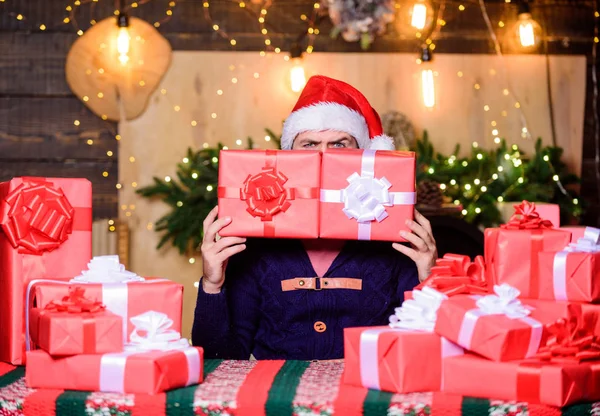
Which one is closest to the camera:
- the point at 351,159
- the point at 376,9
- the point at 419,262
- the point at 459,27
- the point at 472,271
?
the point at 472,271

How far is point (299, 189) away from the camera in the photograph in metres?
1.62

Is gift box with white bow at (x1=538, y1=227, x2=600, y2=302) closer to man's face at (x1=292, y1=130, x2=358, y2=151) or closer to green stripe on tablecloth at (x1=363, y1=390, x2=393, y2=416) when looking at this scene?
green stripe on tablecloth at (x1=363, y1=390, x2=393, y2=416)

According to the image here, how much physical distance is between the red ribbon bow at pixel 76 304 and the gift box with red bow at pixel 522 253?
2.22ft

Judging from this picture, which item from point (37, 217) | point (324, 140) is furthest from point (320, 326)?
point (37, 217)

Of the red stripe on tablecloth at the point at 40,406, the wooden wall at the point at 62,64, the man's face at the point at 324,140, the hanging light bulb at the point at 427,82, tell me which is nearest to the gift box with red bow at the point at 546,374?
the red stripe on tablecloth at the point at 40,406

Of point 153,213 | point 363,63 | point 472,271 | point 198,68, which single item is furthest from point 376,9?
point 472,271

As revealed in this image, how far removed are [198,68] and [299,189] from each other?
2.53 meters

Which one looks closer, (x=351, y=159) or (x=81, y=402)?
(x=81, y=402)

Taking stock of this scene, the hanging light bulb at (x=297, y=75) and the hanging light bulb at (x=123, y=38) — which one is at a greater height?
the hanging light bulb at (x=123, y=38)

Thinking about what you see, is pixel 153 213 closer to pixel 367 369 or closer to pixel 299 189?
pixel 299 189

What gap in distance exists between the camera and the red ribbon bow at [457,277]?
138 centimetres

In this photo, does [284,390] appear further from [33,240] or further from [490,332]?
[33,240]

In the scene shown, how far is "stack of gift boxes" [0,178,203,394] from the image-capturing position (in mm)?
1258

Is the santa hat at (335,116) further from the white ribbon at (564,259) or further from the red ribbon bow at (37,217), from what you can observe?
the white ribbon at (564,259)
